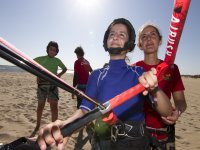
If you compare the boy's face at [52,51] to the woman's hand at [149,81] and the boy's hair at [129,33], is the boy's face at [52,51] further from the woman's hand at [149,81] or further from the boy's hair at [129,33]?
the woman's hand at [149,81]

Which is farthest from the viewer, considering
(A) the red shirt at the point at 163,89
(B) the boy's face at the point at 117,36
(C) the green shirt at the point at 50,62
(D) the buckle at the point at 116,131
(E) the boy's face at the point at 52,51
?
(E) the boy's face at the point at 52,51

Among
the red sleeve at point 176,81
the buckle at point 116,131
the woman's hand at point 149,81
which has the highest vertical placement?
the woman's hand at point 149,81

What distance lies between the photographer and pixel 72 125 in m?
1.35

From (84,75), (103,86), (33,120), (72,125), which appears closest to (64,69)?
(84,75)

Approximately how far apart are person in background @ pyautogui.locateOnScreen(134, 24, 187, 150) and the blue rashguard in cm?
65

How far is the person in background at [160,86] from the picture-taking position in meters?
3.19

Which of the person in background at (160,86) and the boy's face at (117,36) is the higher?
the boy's face at (117,36)

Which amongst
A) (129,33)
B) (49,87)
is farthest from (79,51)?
(129,33)

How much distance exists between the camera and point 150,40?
353cm

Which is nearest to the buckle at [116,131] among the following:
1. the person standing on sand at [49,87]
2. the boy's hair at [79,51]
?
the person standing on sand at [49,87]

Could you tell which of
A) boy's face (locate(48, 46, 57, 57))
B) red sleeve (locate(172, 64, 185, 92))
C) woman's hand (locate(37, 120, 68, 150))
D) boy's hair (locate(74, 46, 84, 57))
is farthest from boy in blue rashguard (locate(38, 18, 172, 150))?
boy's hair (locate(74, 46, 84, 57))

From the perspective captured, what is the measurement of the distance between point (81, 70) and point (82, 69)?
0.05 metres

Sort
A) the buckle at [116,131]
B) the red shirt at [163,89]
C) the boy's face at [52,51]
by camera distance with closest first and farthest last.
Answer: the buckle at [116,131] → the red shirt at [163,89] → the boy's face at [52,51]

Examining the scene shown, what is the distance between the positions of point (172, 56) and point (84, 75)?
5740 millimetres
